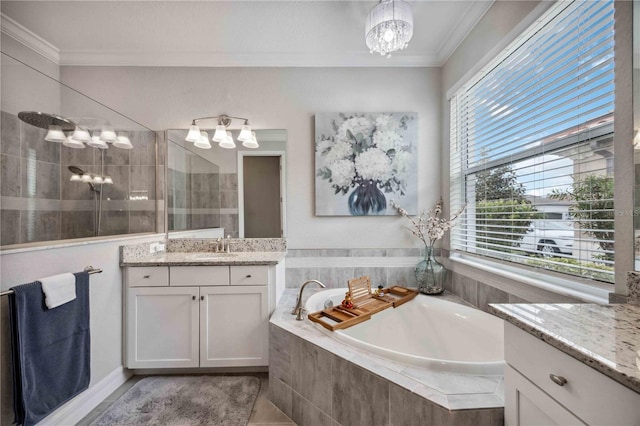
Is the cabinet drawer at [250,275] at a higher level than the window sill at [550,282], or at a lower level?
lower

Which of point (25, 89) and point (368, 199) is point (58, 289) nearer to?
point (25, 89)

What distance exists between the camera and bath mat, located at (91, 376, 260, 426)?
1.54 metres

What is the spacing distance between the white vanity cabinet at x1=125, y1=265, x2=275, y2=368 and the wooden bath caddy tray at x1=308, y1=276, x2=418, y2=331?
20.7 inches

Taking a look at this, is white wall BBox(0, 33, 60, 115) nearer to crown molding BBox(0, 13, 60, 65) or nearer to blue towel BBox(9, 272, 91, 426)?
crown molding BBox(0, 13, 60, 65)

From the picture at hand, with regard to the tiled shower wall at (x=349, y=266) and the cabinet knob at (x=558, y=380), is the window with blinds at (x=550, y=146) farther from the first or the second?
the cabinet knob at (x=558, y=380)

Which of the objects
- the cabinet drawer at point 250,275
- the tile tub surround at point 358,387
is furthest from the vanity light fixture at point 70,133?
the tile tub surround at point 358,387

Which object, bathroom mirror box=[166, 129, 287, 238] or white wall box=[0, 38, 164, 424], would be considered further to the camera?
bathroom mirror box=[166, 129, 287, 238]

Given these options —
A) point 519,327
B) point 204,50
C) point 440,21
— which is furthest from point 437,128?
point 204,50

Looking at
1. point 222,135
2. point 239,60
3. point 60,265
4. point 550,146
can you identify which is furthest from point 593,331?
point 239,60

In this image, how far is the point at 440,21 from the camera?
1960 millimetres

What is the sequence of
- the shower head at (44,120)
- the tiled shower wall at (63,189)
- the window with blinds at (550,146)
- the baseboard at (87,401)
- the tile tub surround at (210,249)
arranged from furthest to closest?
the tile tub surround at (210,249)
the shower head at (44,120)
the tiled shower wall at (63,189)
the baseboard at (87,401)
the window with blinds at (550,146)

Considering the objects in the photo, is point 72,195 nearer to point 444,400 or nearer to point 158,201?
point 158,201

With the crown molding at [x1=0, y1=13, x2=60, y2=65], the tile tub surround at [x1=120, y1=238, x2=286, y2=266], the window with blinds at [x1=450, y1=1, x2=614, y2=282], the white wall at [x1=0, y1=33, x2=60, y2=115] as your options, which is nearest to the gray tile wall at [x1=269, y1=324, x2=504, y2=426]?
the tile tub surround at [x1=120, y1=238, x2=286, y2=266]

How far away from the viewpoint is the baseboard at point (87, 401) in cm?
144
